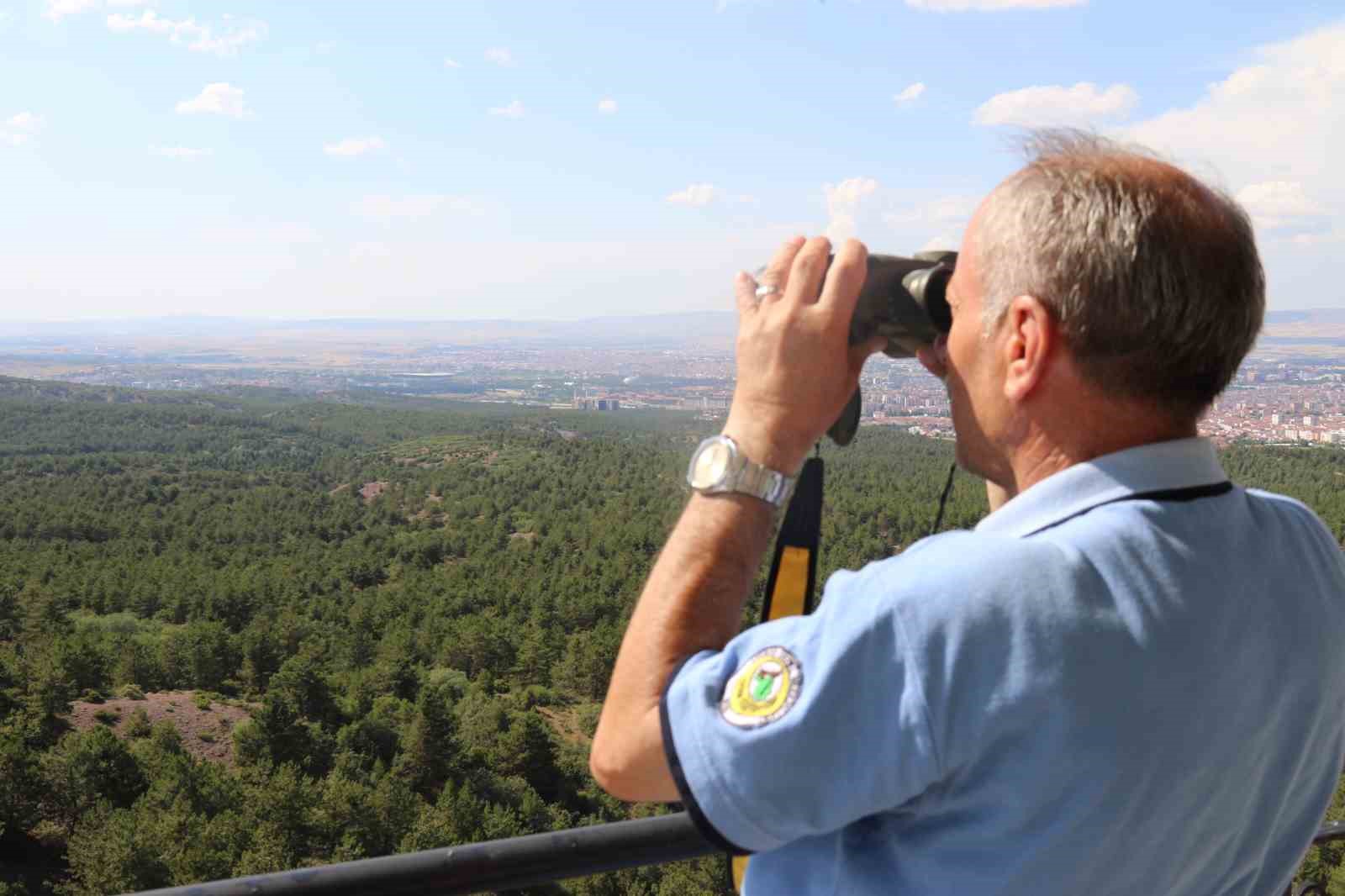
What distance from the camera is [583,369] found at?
214 inches

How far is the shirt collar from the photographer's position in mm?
764

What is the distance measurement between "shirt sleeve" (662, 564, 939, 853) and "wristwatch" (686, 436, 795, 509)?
0.14 metres

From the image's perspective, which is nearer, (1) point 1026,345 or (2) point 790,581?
(1) point 1026,345

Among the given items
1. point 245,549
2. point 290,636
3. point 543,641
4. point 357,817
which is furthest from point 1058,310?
point 245,549

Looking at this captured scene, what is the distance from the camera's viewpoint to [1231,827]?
792 millimetres

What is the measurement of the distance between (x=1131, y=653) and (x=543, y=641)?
Answer: 38777 millimetres

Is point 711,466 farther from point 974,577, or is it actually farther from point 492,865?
point 492,865

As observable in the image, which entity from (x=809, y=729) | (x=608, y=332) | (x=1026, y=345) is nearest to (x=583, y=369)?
(x=1026, y=345)

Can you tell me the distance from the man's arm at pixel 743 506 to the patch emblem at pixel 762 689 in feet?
0.29

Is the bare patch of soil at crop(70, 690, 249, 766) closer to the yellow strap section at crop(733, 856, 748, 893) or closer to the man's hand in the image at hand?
the yellow strap section at crop(733, 856, 748, 893)

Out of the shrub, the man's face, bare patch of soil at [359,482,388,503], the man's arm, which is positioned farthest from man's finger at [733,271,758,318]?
bare patch of soil at [359,482,388,503]

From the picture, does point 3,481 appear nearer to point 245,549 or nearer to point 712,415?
point 245,549

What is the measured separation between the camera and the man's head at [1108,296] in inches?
30.0

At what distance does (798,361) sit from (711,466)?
0.41 ft
